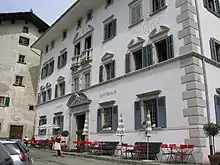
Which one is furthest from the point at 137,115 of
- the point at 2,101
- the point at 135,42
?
the point at 2,101

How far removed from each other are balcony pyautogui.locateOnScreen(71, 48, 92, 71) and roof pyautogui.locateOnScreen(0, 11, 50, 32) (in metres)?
14.6

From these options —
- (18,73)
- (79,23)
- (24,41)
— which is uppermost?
(24,41)

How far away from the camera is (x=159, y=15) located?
51.8ft

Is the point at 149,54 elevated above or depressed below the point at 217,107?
above

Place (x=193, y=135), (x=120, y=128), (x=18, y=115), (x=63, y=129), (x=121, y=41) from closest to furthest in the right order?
(x=193, y=135) → (x=120, y=128) → (x=121, y=41) → (x=63, y=129) → (x=18, y=115)

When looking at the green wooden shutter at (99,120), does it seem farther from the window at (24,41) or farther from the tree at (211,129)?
the window at (24,41)

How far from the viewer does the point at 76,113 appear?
21.9m

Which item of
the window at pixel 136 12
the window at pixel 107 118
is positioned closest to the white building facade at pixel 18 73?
the window at pixel 107 118

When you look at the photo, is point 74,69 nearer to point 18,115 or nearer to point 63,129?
point 63,129

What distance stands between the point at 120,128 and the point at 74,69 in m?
9.94

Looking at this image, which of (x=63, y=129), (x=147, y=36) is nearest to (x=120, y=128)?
(x=147, y=36)

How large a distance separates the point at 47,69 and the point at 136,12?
15794 millimetres

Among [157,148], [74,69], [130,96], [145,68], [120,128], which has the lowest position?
[157,148]

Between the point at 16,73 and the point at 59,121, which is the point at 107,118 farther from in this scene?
the point at 16,73
